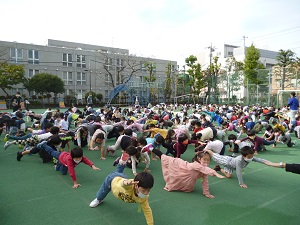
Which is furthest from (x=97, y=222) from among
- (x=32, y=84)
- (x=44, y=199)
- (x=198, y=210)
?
(x=32, y=84)

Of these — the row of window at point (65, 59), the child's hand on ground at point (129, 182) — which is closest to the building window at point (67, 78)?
the row of window at point (65, 59)

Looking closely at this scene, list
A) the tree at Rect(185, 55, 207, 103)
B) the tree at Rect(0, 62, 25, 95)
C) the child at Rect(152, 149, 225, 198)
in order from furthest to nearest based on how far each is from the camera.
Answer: the tree at Rect(185, 55, 207, 103), the tree at Rect(0, 62, 25, 95), the child at Rect(152, 149, 225, 198)

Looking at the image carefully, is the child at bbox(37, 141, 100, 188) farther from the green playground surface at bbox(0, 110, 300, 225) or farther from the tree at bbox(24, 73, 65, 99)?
the tree at bbox(24, 73, 65, 99)

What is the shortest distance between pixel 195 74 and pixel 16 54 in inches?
955

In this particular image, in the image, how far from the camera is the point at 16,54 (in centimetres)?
3209

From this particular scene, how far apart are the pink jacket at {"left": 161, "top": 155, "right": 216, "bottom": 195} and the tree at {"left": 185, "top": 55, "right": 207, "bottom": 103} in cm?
3189

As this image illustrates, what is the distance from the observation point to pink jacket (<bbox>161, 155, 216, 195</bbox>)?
3980 mm

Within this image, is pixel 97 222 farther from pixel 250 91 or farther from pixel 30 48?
pixel 30 48

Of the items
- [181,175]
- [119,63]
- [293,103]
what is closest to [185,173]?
[181,175]

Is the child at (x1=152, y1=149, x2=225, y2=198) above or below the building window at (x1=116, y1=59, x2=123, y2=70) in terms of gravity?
below

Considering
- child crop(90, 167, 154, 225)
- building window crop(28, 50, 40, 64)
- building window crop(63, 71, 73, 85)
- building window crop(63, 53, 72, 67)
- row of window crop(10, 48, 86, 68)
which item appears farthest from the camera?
building window crop(63, 53, 72, 67)

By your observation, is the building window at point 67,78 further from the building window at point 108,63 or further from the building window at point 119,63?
the building window at point 119,63

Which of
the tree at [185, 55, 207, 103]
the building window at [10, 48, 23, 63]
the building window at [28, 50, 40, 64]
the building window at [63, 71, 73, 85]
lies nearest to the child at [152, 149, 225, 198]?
the tree at [185, 55, 207, 103]

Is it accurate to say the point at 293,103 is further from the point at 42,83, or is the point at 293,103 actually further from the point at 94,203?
the point at 42,83
